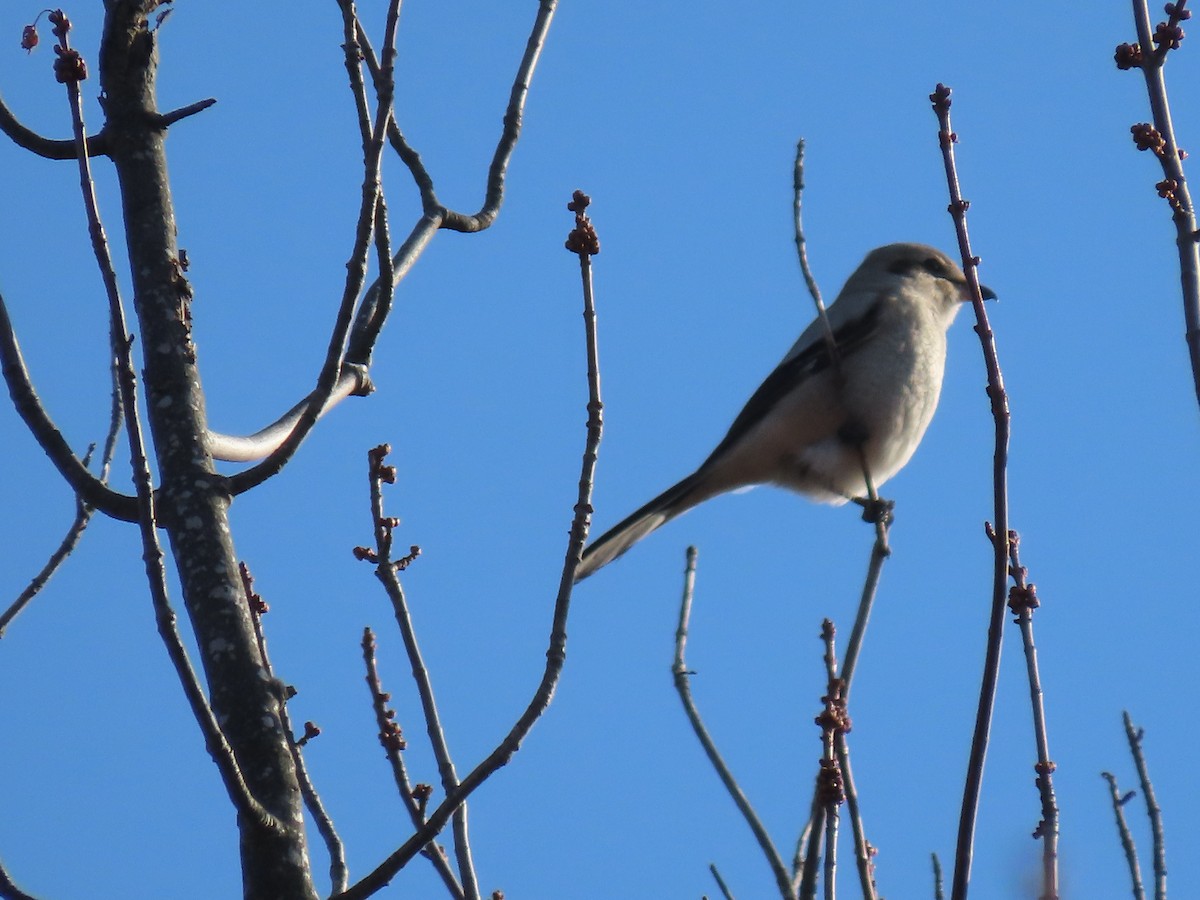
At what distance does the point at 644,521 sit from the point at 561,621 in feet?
11.1

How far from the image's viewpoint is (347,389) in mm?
2879

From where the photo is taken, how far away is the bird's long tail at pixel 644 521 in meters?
5.38

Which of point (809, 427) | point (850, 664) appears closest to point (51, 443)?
point (850, 664)

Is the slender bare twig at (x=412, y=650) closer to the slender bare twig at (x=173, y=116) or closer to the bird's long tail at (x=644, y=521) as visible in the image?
the slender bare twig at (x=173, y=116)

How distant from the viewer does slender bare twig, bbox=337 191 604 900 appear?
79.3 inches

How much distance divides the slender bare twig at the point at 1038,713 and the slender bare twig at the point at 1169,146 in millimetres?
492

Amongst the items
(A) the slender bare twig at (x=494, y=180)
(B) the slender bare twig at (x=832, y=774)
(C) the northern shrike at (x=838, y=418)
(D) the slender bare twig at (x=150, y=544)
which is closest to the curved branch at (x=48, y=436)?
(D) the slender bare twig at (x=150, y=544)

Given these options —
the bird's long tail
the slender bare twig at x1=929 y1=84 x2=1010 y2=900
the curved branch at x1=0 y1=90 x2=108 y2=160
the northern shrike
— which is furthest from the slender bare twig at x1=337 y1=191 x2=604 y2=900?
the northern shrike

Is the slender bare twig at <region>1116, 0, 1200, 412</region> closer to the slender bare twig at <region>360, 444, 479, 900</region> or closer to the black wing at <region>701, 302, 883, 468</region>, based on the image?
the slender bare twig at <region>360, 444, 479, 900</region>

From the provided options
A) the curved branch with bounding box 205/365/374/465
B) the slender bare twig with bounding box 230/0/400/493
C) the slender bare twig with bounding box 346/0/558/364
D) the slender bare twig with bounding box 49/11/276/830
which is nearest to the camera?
the slender bare twig with bounding box 49/11/276/830

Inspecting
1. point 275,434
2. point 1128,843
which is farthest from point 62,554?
point 1128,843

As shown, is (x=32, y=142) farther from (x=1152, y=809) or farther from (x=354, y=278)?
(x=1152, y=809)

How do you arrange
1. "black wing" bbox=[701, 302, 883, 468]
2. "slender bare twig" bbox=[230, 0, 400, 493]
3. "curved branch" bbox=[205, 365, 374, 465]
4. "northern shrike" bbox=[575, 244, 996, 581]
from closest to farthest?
"slender bare twig" bbox=[230, 0, 400, 493], "curved branch" bbox=[205, 365, 374, 465], "northern shrike" bbox=[575, 244, 996, 581], "black wing" bbox=[701, 302, 883, 468]

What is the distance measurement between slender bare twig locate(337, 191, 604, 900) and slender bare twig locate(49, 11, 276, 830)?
8.0 inches
